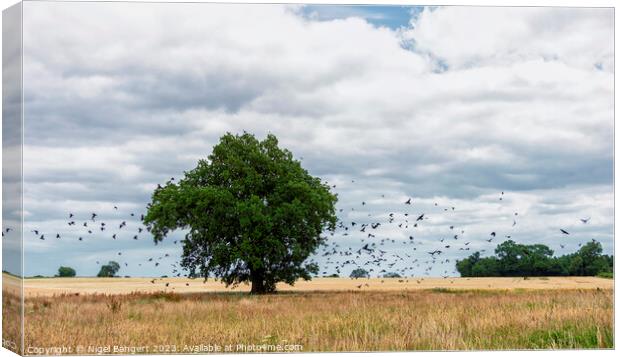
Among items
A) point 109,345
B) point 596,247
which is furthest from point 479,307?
point 109,345

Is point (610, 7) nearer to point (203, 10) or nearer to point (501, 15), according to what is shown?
point (501, 15)

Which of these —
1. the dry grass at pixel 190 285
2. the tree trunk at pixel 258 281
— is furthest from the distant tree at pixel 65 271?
the tree trunk at pixel 258 281

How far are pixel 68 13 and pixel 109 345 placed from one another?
24.0ft

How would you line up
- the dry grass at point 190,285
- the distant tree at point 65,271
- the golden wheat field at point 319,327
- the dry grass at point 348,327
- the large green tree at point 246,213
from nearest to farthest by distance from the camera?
the golden wheat field at point 319,327, the dry grass at point 348,327, the distant tree at point 65,271, the dry grass at point 190,285, the large green tree at point 246,213

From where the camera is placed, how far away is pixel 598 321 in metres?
18.2

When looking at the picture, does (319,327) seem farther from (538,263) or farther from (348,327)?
(538,263)

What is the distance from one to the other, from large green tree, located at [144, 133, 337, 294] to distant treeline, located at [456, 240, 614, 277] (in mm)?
8483

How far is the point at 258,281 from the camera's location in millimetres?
39156

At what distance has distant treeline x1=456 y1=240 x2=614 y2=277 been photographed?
66.6 ft

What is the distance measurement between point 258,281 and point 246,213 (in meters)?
3.99

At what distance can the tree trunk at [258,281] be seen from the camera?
3893cm

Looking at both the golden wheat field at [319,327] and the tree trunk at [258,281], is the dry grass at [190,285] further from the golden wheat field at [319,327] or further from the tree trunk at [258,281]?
the tree trunk at [258,281]

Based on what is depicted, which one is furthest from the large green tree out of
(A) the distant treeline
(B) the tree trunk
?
(A) the distant treeline

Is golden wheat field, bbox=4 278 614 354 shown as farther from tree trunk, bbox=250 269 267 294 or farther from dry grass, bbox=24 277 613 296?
tree trunk, bbox=250 269 267 294
